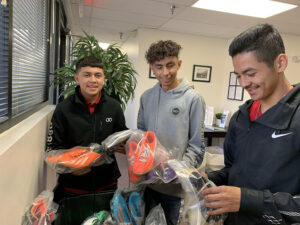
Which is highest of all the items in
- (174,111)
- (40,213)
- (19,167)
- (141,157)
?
(174,111)

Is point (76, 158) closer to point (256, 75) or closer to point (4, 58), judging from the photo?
point (4, 58)

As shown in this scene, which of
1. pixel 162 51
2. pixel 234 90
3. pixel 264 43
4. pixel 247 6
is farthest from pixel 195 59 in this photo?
pixel 264 43

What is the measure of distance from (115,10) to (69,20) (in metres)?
1.28

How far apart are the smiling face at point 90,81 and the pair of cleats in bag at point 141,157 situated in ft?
2.29

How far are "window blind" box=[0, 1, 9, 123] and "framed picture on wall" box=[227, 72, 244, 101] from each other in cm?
395

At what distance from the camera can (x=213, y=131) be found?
3771 millimetres

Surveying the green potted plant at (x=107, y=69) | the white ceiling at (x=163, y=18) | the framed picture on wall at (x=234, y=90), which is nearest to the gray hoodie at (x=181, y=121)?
the green potted plant at (x=107, y=69)

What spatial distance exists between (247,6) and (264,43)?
2.45m

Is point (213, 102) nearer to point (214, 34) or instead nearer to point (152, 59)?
point (214, 34)

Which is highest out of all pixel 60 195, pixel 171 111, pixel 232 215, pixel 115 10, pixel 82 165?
Result: pixel 115 10

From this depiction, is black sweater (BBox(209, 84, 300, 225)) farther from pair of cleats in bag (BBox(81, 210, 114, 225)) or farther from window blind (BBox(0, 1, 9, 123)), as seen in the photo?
window blind (BBox(0, 1, 9, 123))

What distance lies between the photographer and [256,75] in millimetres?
819

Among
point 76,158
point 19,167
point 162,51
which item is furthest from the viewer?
point 162,51

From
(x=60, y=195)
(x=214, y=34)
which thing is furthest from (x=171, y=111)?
(x=214, y=34)
